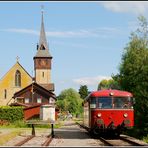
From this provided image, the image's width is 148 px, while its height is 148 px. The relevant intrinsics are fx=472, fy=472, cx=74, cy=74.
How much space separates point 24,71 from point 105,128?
80.8m

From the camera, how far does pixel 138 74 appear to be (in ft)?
129

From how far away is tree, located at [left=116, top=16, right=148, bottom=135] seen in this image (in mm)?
31953

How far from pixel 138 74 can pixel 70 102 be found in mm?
112995

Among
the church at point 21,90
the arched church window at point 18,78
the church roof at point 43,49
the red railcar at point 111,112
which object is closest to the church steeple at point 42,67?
the church roof at point 43,49

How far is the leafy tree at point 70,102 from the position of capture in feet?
479

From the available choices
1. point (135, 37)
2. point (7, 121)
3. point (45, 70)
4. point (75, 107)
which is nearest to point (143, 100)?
point (135, 37)

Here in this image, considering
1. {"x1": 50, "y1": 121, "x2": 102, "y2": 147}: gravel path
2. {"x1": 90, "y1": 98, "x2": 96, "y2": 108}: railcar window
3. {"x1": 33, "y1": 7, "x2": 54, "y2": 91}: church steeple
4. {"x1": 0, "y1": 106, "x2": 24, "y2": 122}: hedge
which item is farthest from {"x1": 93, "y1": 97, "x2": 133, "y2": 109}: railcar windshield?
{"x1": 33, "y1": 7, "x2": 54, "y2": 91}: church steeple

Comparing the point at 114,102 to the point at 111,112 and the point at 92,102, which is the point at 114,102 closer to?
the point at 111,112

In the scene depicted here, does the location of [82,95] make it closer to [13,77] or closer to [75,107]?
[75,107]

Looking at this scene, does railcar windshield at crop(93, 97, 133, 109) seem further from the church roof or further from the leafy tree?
the leafy tree

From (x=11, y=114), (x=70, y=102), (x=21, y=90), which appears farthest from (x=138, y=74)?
(x=70, y=102)

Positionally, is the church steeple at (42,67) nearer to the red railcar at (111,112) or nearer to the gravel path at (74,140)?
the gravel path at (74,140)

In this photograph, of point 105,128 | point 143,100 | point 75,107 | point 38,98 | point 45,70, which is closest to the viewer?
point 105,128

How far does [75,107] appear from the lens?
150 m
